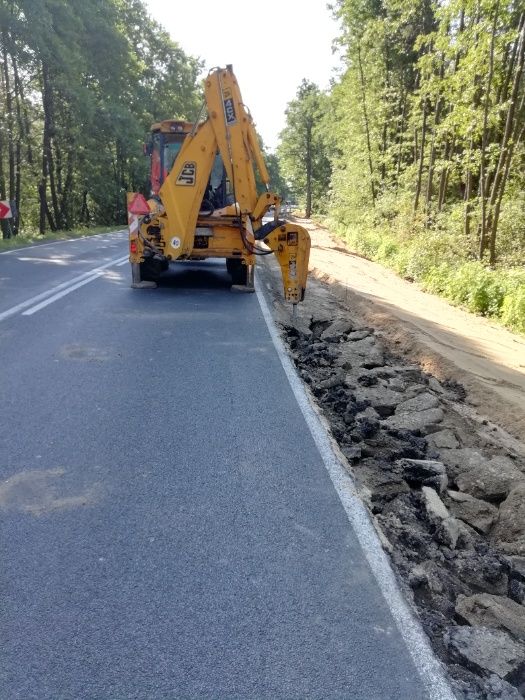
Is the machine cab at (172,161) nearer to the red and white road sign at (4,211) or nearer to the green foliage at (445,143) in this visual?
the green foliage at (445,143)

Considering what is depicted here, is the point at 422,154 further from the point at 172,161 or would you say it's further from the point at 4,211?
the point at 4,211

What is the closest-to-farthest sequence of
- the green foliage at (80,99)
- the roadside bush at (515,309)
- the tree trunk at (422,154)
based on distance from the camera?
the roadside bush at (515,309)
the tree trunk at (422,154)
the green foliage at (80,99)

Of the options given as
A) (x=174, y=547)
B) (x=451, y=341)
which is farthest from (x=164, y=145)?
(x=174, y=547)

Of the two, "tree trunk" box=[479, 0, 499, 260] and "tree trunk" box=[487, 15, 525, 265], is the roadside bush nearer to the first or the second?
"tree trunk" box=[487, 15, 525, 265]

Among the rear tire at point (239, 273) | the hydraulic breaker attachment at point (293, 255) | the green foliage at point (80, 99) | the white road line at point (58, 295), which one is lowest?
the white road line at point (58, 295)

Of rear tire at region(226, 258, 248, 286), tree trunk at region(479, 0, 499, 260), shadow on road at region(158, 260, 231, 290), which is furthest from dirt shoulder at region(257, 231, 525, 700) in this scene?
tree trunk at region(479, 0, 499, 260)

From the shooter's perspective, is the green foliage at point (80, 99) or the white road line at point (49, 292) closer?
the white road line at point (49, 292)

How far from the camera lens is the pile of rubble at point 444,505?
269cm

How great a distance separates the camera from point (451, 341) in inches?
384

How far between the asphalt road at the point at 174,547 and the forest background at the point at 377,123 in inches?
338

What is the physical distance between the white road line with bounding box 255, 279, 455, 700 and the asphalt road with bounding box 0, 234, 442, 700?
52 millimetres

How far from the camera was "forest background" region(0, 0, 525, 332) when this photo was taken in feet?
46.4

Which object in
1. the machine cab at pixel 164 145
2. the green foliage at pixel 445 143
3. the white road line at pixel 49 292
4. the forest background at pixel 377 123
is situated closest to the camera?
the white road line at pixel 49 292

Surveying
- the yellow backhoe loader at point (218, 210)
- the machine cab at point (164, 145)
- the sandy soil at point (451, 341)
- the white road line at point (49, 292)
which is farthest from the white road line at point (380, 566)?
the machine cab at point (164, 145)
